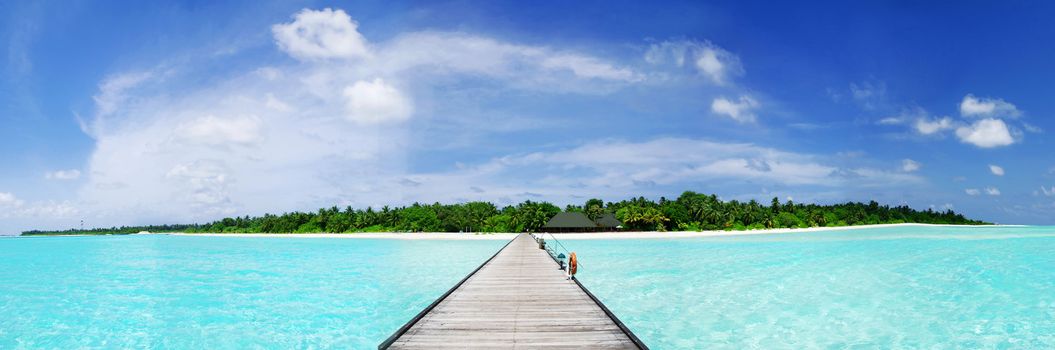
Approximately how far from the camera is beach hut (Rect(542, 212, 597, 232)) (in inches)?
3413

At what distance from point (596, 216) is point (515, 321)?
284 ft

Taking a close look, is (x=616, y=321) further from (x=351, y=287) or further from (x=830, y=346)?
(x=351, y=287)

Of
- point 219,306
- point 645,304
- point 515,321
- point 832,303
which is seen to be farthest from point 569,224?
point 515,321

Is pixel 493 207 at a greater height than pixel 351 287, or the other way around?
pixel 493 207

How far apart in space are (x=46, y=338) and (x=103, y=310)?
4605mm

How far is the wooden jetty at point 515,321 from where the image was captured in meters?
9.33

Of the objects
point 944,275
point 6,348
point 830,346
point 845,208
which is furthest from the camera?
point 845,208

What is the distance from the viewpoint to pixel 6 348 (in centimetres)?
1516

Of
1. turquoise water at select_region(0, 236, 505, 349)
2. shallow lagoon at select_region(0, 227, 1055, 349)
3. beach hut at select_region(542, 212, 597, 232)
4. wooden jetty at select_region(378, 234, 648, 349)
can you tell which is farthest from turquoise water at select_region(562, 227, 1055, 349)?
beach hut at select_region(542, 212, 597, 232)

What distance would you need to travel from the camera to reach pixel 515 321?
11164 millimetres

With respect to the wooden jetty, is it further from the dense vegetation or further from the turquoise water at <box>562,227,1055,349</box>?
the dense vegetation

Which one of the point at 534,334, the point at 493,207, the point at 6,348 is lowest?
the point at 6,348

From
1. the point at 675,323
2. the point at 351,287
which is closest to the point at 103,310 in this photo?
the point at 351,287

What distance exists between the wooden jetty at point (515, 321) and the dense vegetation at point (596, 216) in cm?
7238
